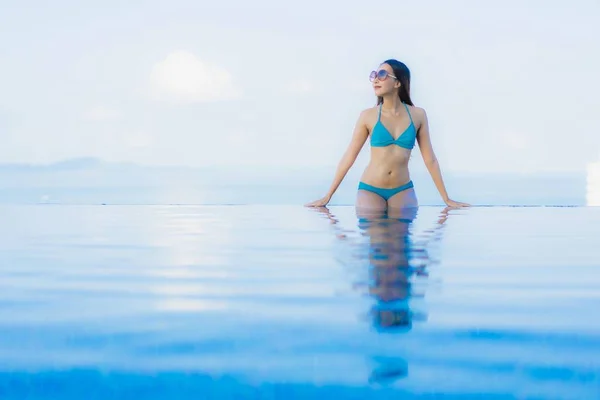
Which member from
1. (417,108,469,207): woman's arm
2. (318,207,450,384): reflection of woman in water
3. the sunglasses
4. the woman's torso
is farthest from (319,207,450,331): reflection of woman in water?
the sunglasses

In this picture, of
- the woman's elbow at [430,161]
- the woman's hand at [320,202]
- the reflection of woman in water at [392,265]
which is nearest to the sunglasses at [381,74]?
the woman's elbow at [430,161]

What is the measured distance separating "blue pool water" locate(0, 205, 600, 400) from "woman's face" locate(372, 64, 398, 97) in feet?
10.3

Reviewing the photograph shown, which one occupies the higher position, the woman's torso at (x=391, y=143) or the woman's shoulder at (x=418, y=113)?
the woman's shoulder at (x=418, y=113)

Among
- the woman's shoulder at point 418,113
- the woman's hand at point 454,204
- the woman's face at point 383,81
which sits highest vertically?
the woman's face at point 383,81

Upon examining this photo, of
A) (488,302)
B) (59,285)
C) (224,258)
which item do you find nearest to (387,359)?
(488,302)

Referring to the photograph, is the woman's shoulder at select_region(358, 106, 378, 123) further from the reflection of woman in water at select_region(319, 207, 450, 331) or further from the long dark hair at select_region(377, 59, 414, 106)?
the reflection of woman in water at select_region(319, 207, 450, 331)

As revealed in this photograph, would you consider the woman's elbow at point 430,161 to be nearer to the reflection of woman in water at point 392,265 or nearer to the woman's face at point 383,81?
the woman's face at point 383,81

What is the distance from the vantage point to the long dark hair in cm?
738

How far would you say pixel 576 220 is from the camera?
7.25 meters

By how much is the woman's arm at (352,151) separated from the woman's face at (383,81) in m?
0.29

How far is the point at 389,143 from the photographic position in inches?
296

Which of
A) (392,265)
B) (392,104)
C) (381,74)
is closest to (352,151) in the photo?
(392,104)

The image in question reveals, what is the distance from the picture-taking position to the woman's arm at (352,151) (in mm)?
7617

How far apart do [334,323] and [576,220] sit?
5.72 meters
